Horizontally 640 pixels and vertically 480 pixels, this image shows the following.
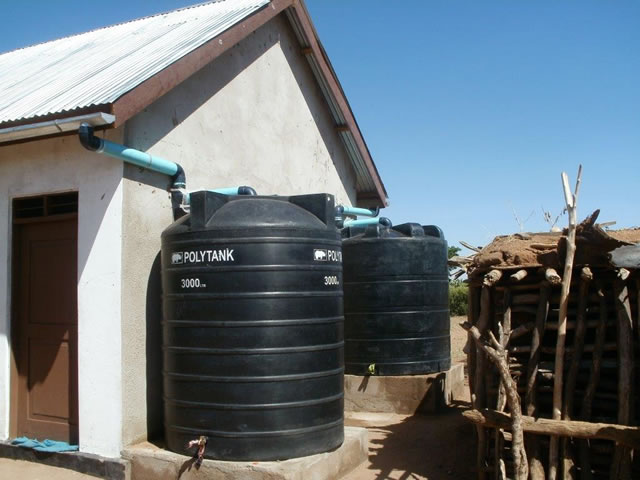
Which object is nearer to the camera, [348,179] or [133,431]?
[133,431]

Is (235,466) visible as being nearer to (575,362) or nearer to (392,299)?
(575,362)

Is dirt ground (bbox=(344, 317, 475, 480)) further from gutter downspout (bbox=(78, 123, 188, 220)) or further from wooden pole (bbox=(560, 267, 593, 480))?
gutter downspout (bbox=(78, 123, 188, 220))

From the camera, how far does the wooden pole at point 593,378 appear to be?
16.7 feet

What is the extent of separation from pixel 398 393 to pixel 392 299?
127cm

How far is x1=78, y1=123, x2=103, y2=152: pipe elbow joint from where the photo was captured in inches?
222

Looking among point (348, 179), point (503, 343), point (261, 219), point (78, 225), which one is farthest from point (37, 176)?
point (348, 179)

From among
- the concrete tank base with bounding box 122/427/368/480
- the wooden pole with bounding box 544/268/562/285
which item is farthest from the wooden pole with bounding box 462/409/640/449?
the concrete tank base with bounding box 122/427/368/480

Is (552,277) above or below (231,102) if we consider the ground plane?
below

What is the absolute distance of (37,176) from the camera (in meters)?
6.62

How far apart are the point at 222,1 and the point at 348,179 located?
378 cm

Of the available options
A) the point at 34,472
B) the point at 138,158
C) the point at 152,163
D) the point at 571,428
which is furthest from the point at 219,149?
the point at 571,428

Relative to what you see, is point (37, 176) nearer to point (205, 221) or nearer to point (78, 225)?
point (78, 225)

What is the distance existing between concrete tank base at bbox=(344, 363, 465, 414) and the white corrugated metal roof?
16.1ft

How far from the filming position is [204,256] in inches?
222
